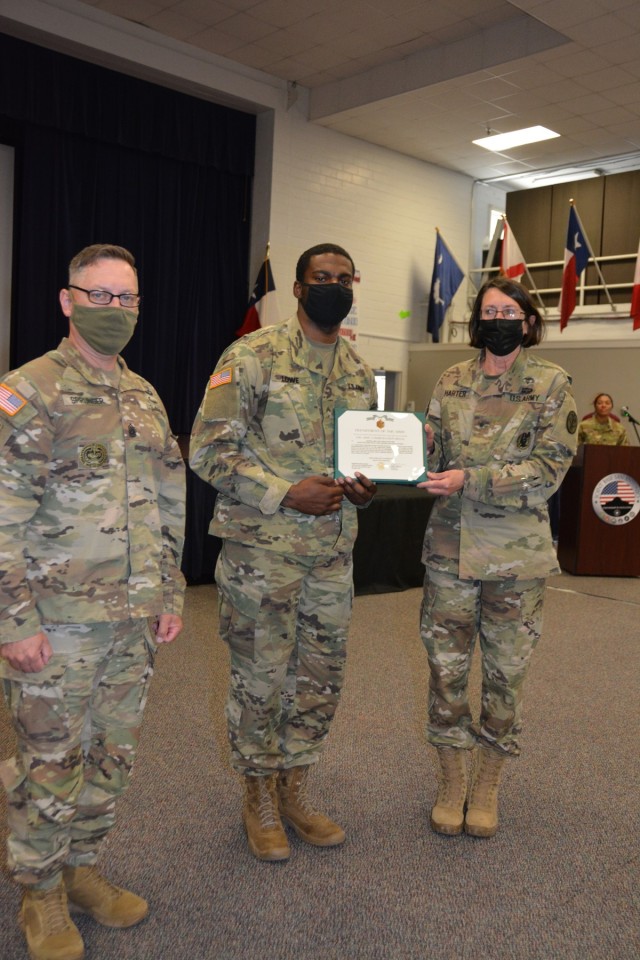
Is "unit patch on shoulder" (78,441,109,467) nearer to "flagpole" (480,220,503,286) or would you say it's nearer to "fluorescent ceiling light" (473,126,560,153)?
"fluorescent ceiling light" (473,126,560,153)

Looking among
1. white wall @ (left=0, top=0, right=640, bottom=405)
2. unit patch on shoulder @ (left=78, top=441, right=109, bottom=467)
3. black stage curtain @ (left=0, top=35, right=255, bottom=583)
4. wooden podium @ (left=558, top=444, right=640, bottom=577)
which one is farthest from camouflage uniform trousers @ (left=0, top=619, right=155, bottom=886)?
wooden podium @ (left=558, top=444, right=640, bottom=577)

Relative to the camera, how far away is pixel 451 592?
92.7 inches

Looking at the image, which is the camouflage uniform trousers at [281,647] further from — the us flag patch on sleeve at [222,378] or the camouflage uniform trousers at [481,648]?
the us flag patch on sleeve at [222,378]

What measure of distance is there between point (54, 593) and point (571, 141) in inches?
303

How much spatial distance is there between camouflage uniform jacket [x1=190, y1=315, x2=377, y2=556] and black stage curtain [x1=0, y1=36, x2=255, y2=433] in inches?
163

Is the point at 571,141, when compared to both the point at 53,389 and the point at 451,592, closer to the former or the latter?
the point at 451,592

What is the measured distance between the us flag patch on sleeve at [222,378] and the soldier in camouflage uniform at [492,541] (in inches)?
24.6

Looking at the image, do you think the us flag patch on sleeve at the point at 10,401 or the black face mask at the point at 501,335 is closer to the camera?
the us flag patch on sleeve at the point at 10,401

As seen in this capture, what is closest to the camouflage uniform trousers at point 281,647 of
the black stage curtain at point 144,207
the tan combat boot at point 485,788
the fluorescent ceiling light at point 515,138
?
the tan combat boot at point 485,788

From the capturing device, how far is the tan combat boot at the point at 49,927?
1.69 m

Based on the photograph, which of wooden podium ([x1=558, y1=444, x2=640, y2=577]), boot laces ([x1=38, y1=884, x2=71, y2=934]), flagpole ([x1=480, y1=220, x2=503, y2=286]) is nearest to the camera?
boot laces ([x1=38, y1=884, x2=71, y2=934])

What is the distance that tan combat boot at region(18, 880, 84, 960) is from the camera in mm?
1690

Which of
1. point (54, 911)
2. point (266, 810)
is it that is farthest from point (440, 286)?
point (54, 911)

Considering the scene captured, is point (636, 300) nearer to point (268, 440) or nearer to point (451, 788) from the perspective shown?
point (451, 788)
